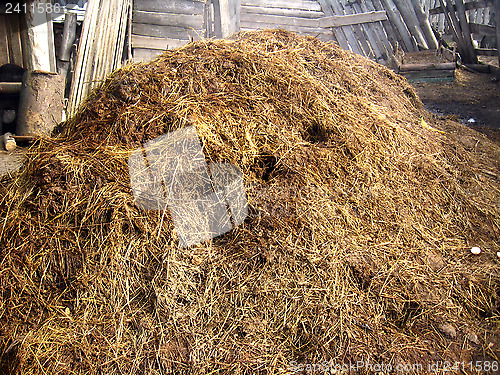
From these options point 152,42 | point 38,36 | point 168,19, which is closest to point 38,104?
point 38,36

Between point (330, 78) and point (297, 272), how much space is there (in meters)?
2.38

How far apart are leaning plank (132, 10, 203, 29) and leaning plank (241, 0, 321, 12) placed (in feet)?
6.08

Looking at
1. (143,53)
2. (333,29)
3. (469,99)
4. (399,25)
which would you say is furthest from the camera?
(333,29)

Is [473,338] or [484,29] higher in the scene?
[484,29]

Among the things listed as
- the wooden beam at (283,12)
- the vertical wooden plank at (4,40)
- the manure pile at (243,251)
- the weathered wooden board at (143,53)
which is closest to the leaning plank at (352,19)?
the wooden beam at (283,12)

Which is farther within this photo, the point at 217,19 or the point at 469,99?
the point at 217,19

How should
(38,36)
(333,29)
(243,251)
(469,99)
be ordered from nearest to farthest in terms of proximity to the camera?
(243,251), (38,36), (469,99), (333,29)

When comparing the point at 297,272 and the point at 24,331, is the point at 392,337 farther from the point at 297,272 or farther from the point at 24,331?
the point at 24,331

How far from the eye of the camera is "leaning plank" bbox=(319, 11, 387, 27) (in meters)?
9.26

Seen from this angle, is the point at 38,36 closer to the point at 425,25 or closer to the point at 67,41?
the point at 67,41

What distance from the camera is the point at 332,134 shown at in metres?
3.27

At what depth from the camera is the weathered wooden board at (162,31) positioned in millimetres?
7890

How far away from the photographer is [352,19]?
9.59 m

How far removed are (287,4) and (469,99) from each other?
5.48m
